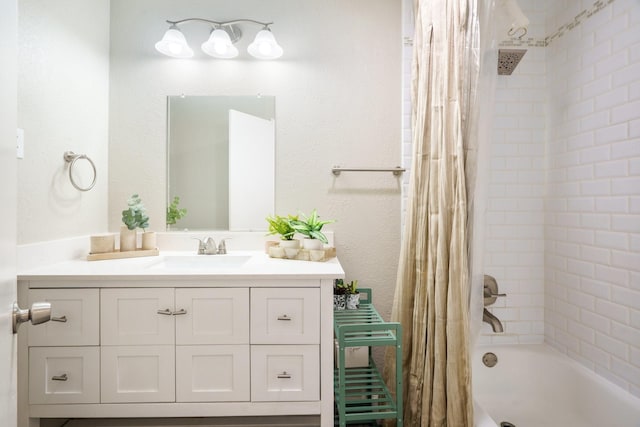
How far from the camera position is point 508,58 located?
5.21 feet

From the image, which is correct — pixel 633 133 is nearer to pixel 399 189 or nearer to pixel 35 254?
pixel 399 189

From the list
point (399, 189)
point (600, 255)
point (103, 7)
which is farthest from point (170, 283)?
point (600, 255)

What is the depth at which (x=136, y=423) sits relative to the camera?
1.56 meters

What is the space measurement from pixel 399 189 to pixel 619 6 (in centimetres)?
123

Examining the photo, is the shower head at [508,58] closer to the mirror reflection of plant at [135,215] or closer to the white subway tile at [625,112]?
the white subway tile at [625,112]

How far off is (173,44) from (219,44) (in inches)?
9.6

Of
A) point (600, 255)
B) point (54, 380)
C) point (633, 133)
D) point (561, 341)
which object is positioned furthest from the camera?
point (561, 341)

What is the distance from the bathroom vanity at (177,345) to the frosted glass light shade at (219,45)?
1.23 m

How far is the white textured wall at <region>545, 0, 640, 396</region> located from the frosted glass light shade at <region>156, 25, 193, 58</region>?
6.59 feet

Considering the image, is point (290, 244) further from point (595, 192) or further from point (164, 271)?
point (595, 192)

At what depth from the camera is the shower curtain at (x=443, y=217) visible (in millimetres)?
1332

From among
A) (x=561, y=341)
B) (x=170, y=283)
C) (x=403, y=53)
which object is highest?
(x=403, y=53)

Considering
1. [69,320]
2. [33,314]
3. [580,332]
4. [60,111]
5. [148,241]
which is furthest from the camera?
[148,241]

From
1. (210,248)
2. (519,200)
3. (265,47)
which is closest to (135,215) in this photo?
(210,248)
